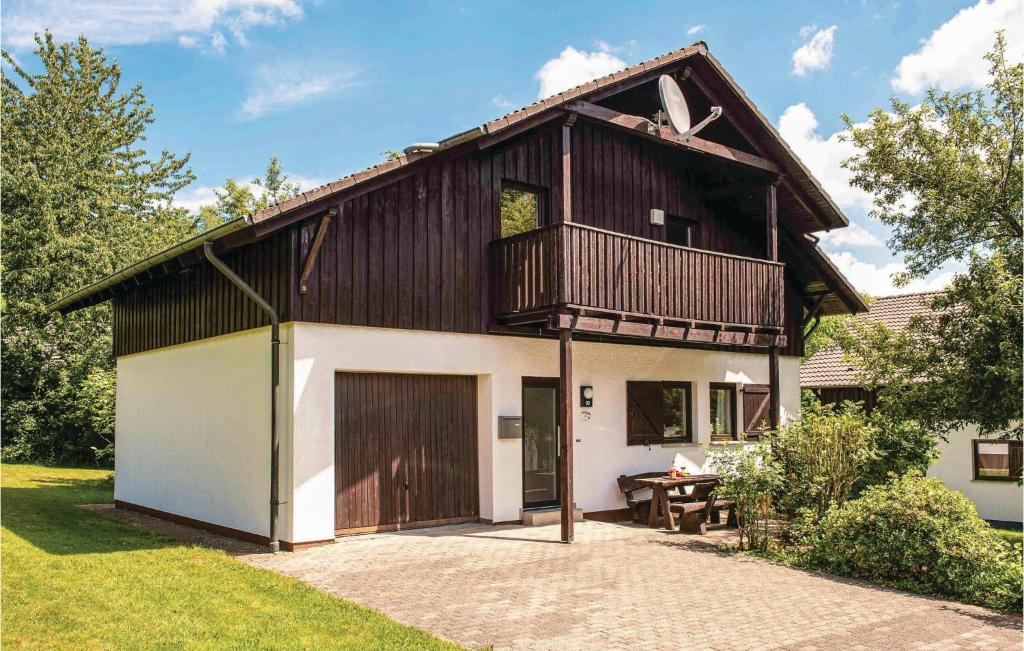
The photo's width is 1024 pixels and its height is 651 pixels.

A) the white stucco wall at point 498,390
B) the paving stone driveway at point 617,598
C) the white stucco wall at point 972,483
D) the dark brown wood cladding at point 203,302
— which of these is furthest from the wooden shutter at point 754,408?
the dark brown wood cladding at point 203,302

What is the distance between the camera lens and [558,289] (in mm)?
11516

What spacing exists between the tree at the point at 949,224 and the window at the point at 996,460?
21.1ft

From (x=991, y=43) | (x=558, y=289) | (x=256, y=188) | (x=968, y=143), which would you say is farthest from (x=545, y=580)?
(x=256, y=188)

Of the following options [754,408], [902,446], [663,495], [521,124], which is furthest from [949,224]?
[521,124]

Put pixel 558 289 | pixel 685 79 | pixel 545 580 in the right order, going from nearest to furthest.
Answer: pixel 545 580 < pixel 558 289 < pixel 685 79

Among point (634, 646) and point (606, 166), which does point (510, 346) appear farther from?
point (634, 646)

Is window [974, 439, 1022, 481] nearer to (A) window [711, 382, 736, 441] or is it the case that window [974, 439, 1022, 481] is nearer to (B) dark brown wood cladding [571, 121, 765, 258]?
(A) window [711, 382, 736, 441]

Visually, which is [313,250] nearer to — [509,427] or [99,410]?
[509,427]

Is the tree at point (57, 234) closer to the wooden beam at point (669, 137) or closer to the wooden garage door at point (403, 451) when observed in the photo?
the wooden garage door at point (403, 451)

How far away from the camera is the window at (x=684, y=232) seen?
622 inches

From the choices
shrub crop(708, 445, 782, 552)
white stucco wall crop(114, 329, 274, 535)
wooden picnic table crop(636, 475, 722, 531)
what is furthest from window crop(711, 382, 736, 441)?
white stucco wall crop(114, 329, 274, 535)

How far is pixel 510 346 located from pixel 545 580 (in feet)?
15.1

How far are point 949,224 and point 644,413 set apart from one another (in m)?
5.89

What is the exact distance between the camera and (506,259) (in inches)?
492
